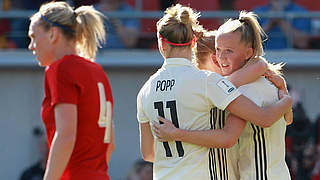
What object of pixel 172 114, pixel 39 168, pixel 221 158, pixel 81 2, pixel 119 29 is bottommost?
pixel 39 168

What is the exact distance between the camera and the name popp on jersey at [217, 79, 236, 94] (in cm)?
348

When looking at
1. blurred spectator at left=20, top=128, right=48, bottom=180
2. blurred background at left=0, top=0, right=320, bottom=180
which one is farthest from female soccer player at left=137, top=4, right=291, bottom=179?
blurred background at left=0, top=0, right=320, bottom=180

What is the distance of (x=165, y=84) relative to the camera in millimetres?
3588

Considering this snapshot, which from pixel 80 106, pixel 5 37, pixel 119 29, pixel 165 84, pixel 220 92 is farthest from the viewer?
pixel 5 37

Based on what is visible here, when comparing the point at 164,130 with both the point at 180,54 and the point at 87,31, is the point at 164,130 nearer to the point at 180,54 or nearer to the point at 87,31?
the point at 180,54

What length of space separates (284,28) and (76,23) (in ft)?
17.1

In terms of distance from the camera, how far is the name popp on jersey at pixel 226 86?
3.48 meters

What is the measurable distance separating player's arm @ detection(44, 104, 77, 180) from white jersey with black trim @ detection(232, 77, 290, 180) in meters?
0.89

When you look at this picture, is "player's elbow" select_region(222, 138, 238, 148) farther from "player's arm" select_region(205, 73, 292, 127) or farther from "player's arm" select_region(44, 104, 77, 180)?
"player's arm" select_region(44, 104, 77, 180)

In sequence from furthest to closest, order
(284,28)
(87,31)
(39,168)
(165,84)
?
1. (284,28)
2. (39,168)
3. (87,31)
4. (165,84)

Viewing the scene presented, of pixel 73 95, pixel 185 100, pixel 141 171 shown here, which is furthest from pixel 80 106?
pixel 141 171

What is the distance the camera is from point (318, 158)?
27.2 feet

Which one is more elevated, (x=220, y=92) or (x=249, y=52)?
(x=249, y=52)

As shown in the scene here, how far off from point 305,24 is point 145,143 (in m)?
5.87
